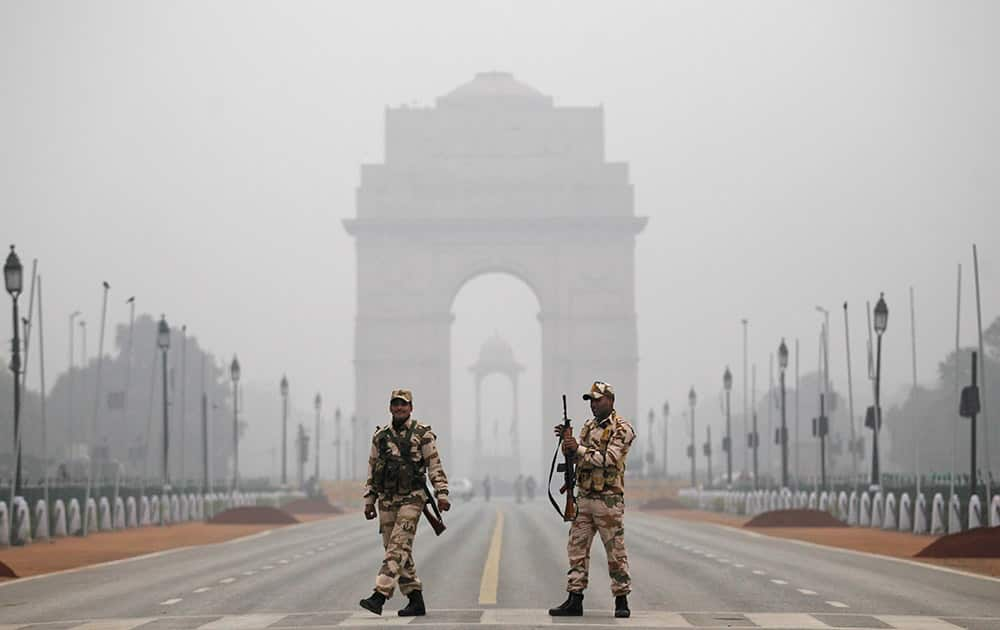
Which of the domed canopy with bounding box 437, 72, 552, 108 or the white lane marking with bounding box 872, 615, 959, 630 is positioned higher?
the domed canopy with bounding box 437, 72, 552, 108

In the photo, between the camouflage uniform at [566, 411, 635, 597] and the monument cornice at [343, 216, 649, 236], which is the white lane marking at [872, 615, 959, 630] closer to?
the camouflage uniform at [566, 411, 635, 597]

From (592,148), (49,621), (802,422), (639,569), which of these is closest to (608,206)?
(592,148)

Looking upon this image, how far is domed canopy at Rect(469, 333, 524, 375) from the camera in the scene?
193 metres

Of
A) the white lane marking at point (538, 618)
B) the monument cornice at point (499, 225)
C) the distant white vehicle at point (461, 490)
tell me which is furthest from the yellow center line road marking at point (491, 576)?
the monument cornice at point (499, 225)

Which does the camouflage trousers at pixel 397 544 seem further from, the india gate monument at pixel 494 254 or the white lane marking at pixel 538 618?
the india gate monument at pixel 494 254

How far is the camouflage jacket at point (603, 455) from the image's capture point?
16391 millimetres

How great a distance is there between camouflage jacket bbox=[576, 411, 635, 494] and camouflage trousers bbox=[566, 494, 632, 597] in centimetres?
10

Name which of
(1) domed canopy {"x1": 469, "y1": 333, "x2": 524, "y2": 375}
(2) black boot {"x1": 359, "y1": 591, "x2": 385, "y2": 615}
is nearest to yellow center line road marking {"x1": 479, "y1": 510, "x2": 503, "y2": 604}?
(2) black boot {"x1": 359, "y1": 591, "x2": 385, "y2": 615}

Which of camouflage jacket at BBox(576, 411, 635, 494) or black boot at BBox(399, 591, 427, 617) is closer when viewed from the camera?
camouflage jacket at BBox(576, 411, 635, 494)

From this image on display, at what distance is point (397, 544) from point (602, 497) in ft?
5.73

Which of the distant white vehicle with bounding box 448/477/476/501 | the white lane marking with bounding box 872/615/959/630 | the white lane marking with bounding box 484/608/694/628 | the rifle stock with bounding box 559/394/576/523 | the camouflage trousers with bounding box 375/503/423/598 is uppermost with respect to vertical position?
the rifle stock with bounding box 559/394/576/523

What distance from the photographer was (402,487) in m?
16.7

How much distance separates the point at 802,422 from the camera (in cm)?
19038

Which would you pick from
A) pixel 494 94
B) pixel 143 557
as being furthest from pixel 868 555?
pixel 494 94
